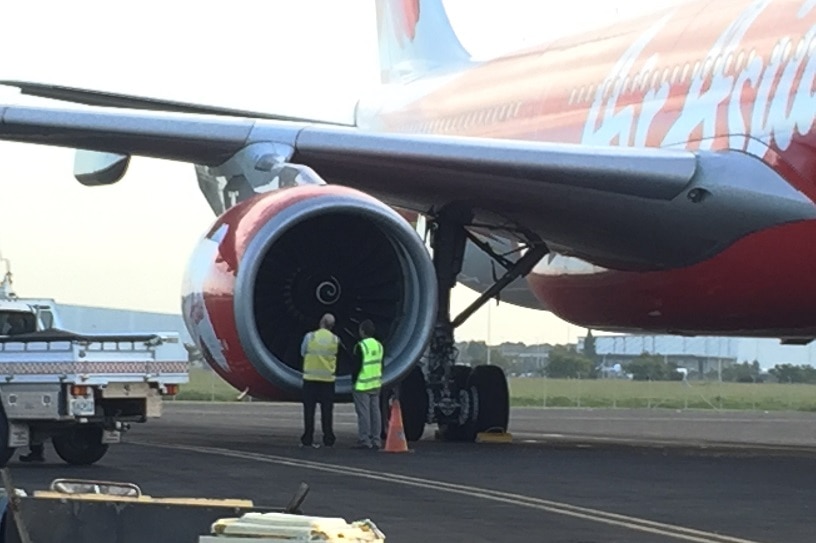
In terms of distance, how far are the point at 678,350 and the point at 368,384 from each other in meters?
48.6

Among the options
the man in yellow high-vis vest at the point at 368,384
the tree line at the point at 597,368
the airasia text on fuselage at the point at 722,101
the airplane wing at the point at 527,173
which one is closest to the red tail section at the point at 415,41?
the airasia text on fuselage at the point at 722,101

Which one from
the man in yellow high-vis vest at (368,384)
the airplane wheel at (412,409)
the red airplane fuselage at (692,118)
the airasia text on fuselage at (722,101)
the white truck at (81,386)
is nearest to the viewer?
the white truck at (81,386)

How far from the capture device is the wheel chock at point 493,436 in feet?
58.7

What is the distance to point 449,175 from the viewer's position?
15469 mm

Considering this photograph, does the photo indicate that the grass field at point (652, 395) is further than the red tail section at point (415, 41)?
Yes

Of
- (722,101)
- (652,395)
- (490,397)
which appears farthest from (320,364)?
(652,395)

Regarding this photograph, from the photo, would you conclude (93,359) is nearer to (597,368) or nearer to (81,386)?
(81,386)

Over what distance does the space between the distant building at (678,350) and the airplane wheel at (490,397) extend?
122ft

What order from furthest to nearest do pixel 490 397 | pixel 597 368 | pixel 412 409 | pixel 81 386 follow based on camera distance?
pixel 597 368 → pixel 490 397 → pixel 412 409 → pixel 81 386

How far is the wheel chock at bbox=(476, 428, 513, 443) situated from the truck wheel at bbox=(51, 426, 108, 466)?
4521 mm

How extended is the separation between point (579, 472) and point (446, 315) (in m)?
3.91

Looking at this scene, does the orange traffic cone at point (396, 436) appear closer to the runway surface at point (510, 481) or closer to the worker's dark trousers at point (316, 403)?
the runway surface at point (510, 481)

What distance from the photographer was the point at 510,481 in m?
12.5

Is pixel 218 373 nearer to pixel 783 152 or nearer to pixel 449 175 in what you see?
pixel 449 175
